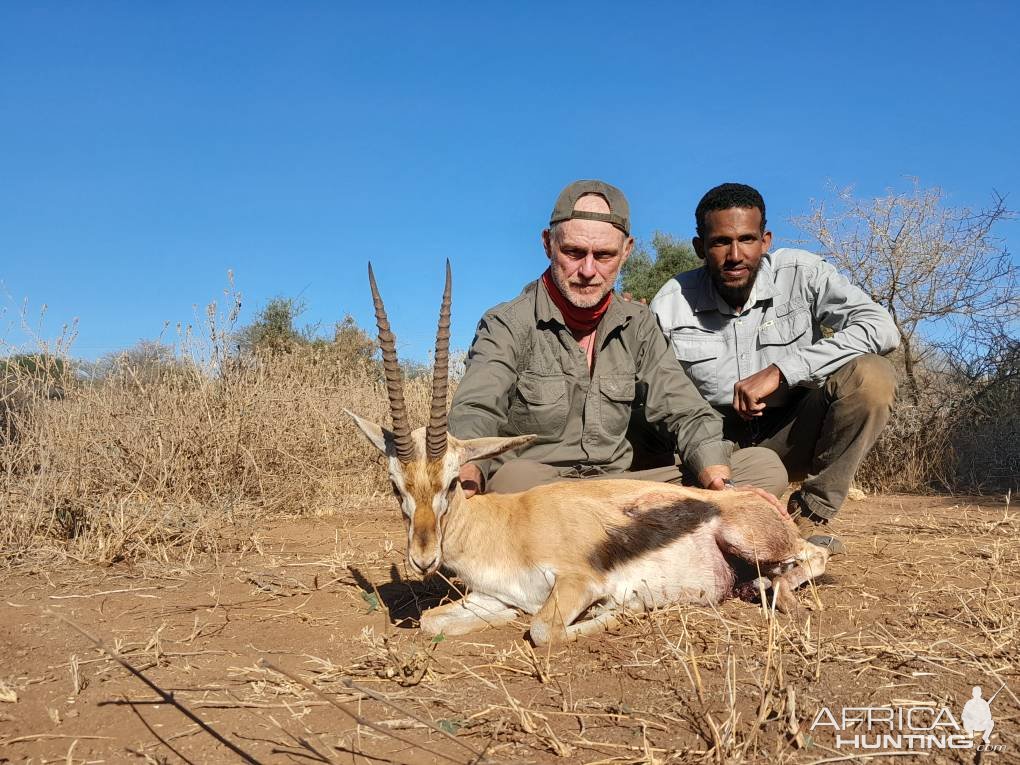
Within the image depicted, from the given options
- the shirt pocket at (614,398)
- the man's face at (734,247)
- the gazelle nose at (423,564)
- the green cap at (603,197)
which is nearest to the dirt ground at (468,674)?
the gazelle nose at (423,564)

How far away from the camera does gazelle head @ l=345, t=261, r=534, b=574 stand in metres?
3.66

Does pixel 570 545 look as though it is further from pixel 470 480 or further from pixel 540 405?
pixel 540 405

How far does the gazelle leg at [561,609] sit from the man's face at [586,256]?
226 centimetres

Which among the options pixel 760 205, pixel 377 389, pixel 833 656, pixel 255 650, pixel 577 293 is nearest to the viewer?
pixel 833 656

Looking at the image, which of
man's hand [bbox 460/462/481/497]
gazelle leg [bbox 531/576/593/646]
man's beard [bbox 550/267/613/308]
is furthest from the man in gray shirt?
gazelle leg [bbox 531/576/593/646]

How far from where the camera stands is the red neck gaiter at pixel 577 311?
18.5ft

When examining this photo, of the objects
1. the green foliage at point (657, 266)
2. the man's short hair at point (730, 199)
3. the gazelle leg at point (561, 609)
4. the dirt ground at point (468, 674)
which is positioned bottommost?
the dirt ground at point (468, 674)

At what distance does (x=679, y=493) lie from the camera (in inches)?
185

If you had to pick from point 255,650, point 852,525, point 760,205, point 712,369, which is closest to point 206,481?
point 255,650

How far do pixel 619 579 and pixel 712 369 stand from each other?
267 cm

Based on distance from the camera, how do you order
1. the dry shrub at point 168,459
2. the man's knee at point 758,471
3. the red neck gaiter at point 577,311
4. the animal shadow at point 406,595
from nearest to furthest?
the animal shadow at point 406,595, the man's knee at point 758,471, the red neck gaiter at point 577,311, the dry shrub at point 168,459

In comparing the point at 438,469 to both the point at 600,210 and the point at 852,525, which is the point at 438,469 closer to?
the point at 600,210

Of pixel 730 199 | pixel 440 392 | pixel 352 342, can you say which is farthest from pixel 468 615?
pixel 352 342

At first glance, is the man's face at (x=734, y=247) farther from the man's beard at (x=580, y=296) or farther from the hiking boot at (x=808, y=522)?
the hiking boot at (x=808, y=522)
